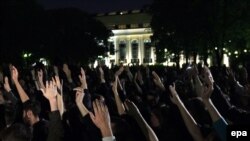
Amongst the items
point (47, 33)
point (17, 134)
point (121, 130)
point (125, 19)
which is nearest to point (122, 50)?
point (125, 19)

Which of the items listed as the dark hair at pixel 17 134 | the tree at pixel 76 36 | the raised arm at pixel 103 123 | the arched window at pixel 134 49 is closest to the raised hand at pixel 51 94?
the dark hair at pixel 17 134

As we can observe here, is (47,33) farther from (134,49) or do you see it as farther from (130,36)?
(130,36)

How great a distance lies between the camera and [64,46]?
78.8 m

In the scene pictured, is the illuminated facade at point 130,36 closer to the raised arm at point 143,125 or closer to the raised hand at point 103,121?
the raised arm at point 143,125

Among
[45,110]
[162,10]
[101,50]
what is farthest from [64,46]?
[45,110]

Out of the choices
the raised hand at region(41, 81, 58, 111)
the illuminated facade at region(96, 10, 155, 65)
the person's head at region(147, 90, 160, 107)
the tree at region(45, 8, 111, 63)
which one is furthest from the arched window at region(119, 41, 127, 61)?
the raised hand at region(41, 81, 58, 111)

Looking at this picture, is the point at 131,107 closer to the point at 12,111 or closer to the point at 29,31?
the point at 12,111

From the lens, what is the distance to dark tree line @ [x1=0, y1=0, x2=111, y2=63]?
173ft

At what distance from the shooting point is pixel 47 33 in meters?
67.6

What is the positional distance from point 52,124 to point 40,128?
0.41 metres

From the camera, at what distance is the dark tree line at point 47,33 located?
52844 millimetres

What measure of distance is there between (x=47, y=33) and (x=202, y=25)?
28829mm

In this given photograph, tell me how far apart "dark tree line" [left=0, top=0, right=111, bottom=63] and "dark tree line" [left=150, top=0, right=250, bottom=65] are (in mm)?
10781

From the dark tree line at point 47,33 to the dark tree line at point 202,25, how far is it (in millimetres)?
10781
